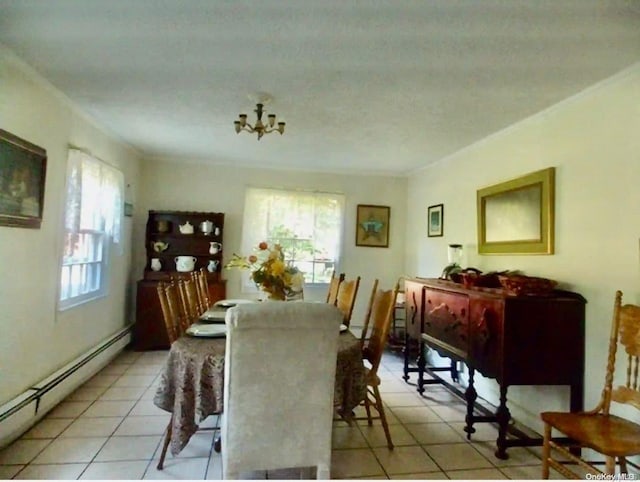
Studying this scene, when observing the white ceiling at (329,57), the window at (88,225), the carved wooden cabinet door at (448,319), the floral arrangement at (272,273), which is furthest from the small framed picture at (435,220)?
the window at (88,225)

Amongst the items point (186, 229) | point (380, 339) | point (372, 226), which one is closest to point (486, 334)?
point (380, 339)

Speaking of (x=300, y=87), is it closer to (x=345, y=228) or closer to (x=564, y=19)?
(x=564, y=19)

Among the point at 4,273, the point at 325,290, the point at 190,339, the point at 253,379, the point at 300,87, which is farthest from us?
the point at 325,290

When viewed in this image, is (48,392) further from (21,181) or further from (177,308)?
(21,181)

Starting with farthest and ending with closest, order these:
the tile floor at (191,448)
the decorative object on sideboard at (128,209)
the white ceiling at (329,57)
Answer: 1. the decorative object on sideboard at (128,209)
2. the tile floor at (191,448)
3. the white ceiling at (329,57)

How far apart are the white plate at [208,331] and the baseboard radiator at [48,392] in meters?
1.18

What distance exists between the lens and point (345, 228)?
5246mm

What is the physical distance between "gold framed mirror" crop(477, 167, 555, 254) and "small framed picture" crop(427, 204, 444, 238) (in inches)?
32.5

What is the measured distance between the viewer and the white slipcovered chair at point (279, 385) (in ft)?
5.11

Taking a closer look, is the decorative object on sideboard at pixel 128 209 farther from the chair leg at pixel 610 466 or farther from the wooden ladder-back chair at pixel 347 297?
the chair leg at pixel 610 466

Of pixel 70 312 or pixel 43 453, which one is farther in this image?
pixel 70 312

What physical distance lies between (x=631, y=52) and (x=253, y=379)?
2.47m

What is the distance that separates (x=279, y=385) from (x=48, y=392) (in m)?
2.08

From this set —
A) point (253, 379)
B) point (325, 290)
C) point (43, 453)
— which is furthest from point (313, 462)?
point (325, 290)
